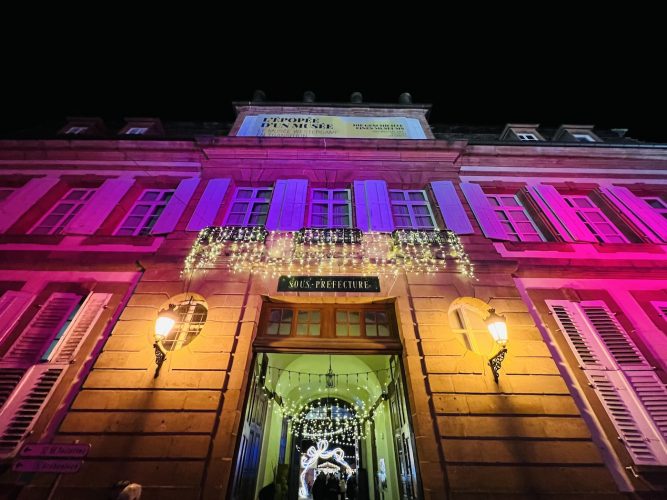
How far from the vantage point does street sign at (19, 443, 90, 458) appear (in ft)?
12.6

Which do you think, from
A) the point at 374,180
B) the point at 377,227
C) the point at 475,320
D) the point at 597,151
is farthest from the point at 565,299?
the point at 597,151

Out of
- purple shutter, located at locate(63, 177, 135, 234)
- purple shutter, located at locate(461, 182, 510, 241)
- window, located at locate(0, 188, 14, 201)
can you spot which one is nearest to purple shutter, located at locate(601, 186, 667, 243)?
purple shutter, located at locate(461, 182, 510, 241)

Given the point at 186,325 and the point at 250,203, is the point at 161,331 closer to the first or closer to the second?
the point at 186,325

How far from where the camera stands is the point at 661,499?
4141mm

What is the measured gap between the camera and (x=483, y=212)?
8.07m

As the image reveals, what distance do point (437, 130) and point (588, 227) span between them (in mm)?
7380

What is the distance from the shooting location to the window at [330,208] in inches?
322

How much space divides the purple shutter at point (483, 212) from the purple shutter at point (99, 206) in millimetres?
9930

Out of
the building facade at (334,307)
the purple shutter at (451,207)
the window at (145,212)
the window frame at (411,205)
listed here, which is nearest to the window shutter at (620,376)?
the building facade at (334,307)

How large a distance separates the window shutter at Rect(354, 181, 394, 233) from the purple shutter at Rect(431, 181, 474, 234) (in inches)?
55.3

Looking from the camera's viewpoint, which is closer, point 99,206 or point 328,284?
point 328,284

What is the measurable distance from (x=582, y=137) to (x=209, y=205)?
45.7 ft

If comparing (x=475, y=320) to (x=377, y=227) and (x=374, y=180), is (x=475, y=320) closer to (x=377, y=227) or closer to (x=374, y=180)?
(x=377, y=227)

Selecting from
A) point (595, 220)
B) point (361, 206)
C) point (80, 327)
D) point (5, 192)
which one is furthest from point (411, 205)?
point (5, 192)
